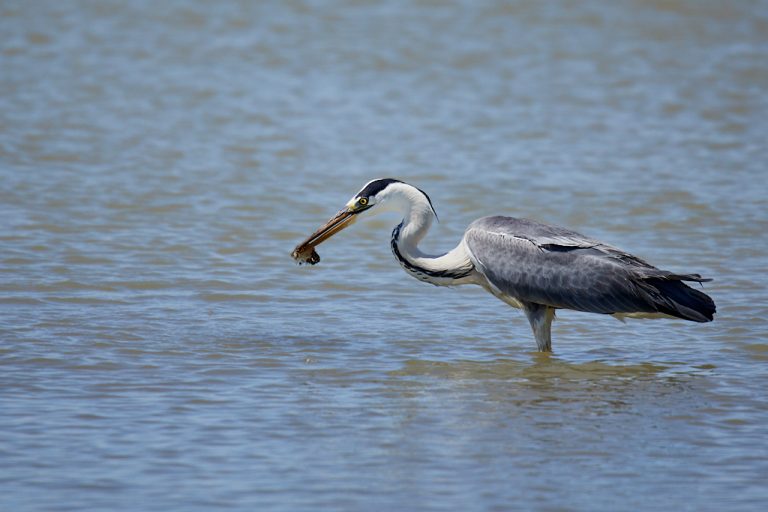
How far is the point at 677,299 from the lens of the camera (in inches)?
333

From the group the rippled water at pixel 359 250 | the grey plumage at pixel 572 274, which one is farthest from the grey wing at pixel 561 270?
the rippled water at pixel 359 250

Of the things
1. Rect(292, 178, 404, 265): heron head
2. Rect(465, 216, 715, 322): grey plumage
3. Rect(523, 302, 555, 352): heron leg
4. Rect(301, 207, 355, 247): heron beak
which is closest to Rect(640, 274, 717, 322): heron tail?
Rect(465, 216, 715, 322): grey plumage

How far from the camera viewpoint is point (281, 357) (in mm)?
8539

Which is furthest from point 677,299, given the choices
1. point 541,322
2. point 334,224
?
point 334,224

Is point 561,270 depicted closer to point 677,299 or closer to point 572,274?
point 572,274

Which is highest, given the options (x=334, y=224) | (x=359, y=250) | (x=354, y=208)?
(x=354, y=208)

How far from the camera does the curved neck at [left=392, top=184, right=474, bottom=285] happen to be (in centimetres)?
912

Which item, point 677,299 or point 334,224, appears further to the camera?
point 334,224

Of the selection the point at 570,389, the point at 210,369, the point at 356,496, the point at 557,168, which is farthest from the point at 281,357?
the point at 557,168

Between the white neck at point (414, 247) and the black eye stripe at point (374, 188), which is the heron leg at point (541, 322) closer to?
the white neck at point (414, 247)

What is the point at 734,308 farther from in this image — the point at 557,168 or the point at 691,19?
the point at 691,19

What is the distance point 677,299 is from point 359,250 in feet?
13.7

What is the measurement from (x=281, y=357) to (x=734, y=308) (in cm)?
360

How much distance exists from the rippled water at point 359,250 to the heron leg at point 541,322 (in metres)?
0.11
